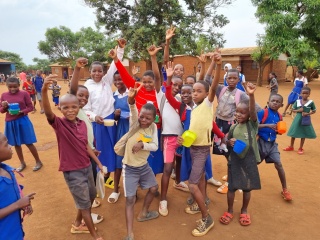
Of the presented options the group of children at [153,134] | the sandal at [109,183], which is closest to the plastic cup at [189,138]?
the group of children at [153,134]

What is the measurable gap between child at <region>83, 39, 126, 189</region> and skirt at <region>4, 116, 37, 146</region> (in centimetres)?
167

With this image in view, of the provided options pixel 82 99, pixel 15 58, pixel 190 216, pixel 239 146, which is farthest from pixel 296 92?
pixel 15 58

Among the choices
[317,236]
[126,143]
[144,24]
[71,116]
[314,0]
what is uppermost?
[314,0]

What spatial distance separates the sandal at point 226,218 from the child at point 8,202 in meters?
2.16

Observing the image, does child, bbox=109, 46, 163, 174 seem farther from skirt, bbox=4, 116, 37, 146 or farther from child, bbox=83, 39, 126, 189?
skirt, bbox=4, 116, 37, 146

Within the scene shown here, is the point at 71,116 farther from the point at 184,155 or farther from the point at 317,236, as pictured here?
the point at 317,236

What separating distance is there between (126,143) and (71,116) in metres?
0.66

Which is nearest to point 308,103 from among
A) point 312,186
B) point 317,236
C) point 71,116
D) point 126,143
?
point 312,186

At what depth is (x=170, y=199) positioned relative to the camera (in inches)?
142

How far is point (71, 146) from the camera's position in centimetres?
241

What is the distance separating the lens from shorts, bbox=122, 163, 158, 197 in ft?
8.91

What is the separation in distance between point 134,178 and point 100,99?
3.92ft

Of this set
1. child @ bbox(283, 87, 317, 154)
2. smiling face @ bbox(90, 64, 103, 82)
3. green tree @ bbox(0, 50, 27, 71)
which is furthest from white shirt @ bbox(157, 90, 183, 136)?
green tree @ bbox(0, 50, 27, 71)

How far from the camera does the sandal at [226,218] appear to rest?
3.01 meters
